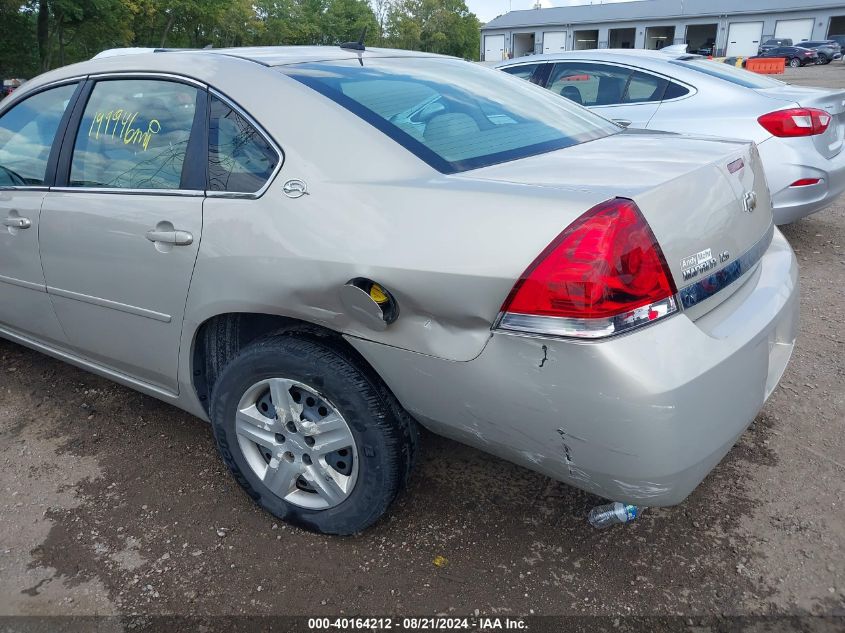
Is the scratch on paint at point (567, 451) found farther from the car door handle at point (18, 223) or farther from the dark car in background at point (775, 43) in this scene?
the dark car in background at point (775, 43)

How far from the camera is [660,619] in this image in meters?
1.95

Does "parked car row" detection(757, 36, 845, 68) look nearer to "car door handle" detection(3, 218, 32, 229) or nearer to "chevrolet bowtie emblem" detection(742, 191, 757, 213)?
"chevrolet bowtie emblem" detection(742, 191, 757, 213)

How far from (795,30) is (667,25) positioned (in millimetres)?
10417

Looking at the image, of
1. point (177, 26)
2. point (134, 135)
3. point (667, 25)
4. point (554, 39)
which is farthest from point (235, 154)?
point (554, 39)

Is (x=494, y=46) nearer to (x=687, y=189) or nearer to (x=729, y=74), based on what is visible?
(x=729, y=74)

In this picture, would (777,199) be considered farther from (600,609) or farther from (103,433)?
(103,433)

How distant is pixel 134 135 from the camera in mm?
2531

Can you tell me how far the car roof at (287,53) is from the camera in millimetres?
2457

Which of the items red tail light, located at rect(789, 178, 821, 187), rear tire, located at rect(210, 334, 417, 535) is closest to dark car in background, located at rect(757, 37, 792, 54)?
red tail light, located at rect(789, 178, 821, 187)

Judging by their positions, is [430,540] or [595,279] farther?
[430,540]

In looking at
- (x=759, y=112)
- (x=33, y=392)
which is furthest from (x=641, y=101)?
(x=33, y=392)

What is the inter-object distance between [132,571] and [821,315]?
3.99 metres

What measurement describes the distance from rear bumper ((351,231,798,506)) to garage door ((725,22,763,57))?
64773 mm

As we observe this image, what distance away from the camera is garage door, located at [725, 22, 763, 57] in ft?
187
